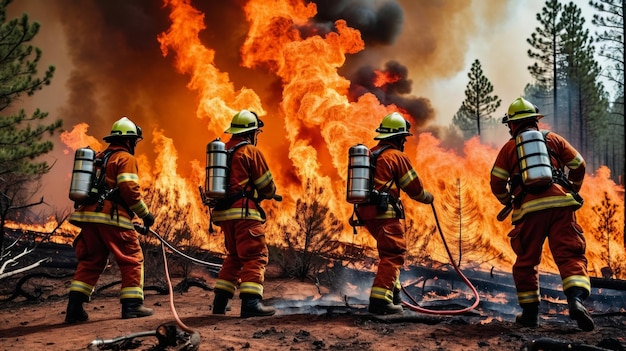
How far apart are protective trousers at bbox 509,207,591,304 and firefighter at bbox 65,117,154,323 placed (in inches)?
160

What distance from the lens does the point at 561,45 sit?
24.7 meters

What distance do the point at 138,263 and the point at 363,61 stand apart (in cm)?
1224

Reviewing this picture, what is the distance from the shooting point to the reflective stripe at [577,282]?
4230 millimetres

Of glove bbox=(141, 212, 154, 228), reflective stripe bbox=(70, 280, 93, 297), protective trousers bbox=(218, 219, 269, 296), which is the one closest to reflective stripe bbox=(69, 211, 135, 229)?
glove bbox=(141, 212, 154, 228)

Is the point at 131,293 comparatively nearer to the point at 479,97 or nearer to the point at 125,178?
the point at 125,178

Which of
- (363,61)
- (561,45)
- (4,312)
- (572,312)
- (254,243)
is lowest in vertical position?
(4,312)

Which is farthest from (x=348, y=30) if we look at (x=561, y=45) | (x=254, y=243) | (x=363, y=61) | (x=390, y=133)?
(x=561, y=45)

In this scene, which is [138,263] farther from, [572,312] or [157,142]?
[157,142]

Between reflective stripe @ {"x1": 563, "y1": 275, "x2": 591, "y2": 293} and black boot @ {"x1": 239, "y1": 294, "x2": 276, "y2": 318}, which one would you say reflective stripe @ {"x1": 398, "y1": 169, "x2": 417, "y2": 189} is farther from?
black boot @ {"x1": 239, "y1": 294, "x2": 276, "y2": 318}

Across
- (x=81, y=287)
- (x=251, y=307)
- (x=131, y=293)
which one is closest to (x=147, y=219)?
(x=131, y=293)

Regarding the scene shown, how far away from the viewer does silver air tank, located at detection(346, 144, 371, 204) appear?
5.13m

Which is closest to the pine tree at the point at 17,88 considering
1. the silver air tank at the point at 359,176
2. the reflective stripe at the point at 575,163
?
the silver air tank at the point at 359,176

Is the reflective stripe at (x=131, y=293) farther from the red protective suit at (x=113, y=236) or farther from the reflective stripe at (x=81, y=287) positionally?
the reflective stripe at (x=81, y=287)

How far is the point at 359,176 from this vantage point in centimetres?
519
